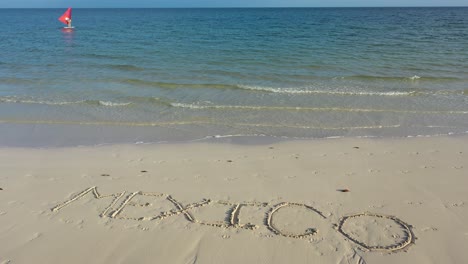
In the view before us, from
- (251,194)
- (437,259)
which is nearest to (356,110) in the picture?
(251,194)

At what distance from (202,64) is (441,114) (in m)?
11.6

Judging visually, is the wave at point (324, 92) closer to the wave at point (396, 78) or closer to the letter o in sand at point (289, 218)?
the wave at point (396, 78)

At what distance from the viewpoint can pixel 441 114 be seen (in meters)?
11.5

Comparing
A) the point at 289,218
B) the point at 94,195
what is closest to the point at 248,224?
the point at 289,218

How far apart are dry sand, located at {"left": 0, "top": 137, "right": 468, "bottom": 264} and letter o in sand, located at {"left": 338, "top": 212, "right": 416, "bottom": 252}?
16mm

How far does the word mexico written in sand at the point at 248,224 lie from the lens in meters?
5.30

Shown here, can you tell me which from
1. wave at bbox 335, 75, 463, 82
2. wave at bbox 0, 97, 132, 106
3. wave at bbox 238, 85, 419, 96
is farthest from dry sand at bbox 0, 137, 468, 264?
wave at bbox 335, 75, 463, 82

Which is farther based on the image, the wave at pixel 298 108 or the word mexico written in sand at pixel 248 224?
the wave at pixel 298 108

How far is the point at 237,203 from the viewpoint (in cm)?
629

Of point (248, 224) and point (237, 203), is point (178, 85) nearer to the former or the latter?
point (237, 203)

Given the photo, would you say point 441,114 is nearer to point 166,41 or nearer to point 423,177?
point 423,177

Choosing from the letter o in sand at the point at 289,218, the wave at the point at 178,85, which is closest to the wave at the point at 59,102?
the wave at the point at 178,85

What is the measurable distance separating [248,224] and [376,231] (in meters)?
1.90

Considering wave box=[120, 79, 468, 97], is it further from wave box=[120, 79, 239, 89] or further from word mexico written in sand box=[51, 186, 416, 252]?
word mexico written in sand box=[51, 186, 416, 252]
